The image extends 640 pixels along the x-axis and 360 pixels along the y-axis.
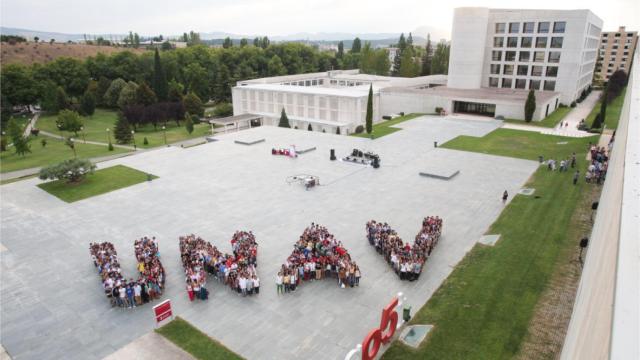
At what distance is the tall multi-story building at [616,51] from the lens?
110m

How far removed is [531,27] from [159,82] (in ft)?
209

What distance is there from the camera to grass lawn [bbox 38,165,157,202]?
28375 millimetres

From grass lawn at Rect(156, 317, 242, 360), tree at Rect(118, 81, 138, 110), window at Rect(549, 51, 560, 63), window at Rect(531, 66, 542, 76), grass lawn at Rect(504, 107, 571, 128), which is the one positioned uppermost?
window at Rect(549, 51, 560, 63)

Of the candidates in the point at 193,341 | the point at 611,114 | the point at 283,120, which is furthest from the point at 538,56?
the point at 193,341

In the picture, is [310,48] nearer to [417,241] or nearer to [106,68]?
[106,68]

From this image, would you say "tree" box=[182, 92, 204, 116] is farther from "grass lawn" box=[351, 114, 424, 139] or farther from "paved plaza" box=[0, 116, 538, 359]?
"grass lawn" box=[351, 114, 424, 139]

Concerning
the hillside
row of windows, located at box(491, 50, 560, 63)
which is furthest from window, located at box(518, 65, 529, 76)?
the hillside

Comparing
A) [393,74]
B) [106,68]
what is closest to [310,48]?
[393,74]

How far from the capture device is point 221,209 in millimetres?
24875

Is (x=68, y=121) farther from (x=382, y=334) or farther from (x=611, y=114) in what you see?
(x=611, y=114)

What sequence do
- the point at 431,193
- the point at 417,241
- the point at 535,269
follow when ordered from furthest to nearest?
the point at 431,193, the point at 417,241, the point at 535,269

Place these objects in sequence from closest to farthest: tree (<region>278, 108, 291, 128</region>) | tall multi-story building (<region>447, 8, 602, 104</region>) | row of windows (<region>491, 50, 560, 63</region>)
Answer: tree (<region>278, 108, 291, 128</region>) < tall multi-story building (<region>447, 8, 602, 104</region>) < row of windows (<region>491, 50, 560, 63</region>)

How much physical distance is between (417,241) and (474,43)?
56592 mm

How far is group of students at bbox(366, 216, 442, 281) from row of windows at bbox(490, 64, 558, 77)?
5593 centimetres
